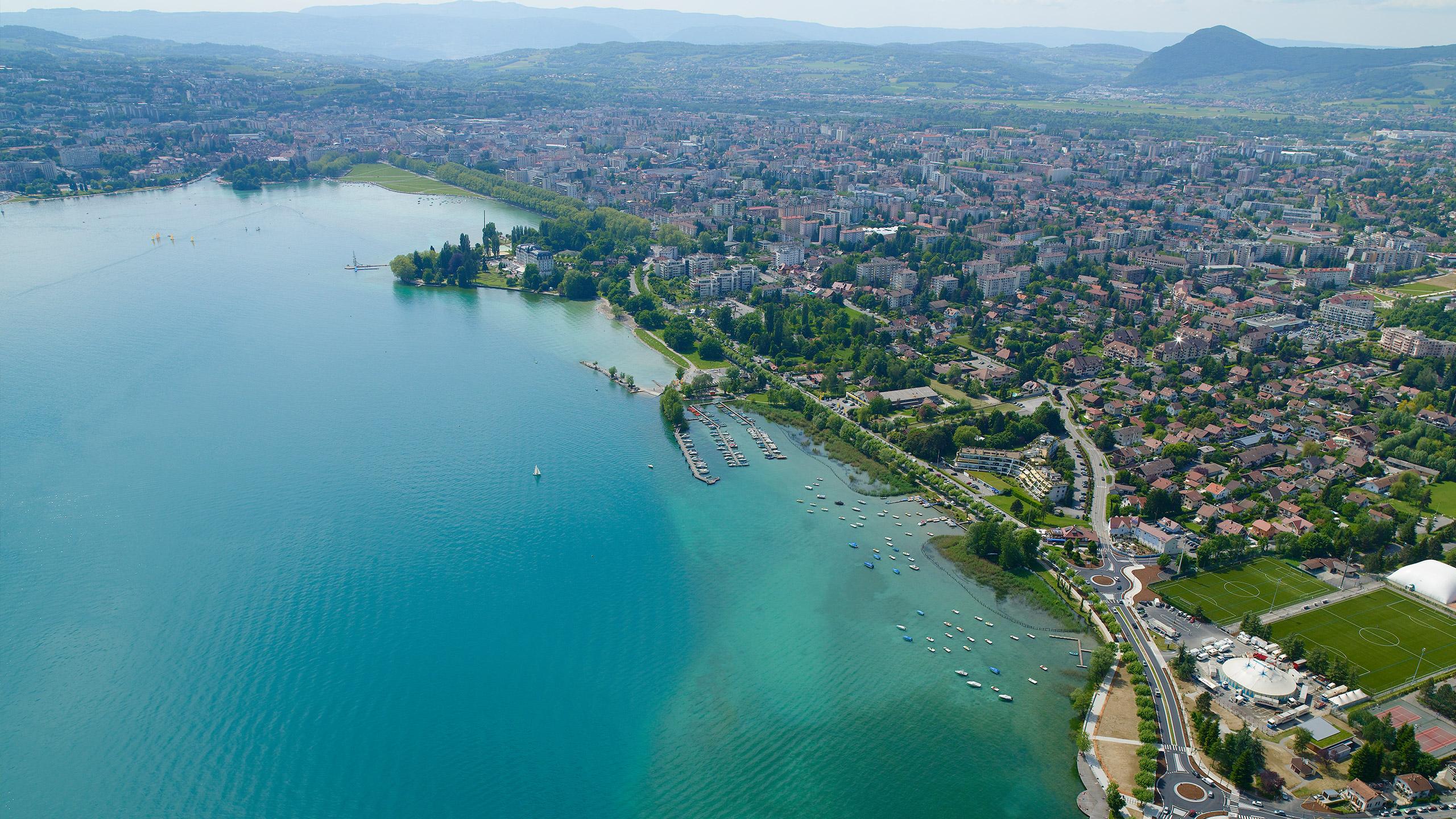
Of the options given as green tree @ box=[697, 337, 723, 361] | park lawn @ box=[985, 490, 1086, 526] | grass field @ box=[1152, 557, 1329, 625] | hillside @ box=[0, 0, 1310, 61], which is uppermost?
hillside @ box=[0, 0, 1310, 61]

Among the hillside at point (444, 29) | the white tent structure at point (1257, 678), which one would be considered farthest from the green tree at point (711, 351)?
the hillside at point (444, 29)

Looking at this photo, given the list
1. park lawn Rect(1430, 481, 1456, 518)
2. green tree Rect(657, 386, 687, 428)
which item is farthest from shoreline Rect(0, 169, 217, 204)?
park lawn Rect(1430, 481, 1456, 518)

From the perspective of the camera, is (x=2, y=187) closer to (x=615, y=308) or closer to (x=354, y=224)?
(x=354, y=224)

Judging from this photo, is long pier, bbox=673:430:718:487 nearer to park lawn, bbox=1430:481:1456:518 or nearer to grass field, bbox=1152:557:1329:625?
grass field, bbox=1152:557:1329:625

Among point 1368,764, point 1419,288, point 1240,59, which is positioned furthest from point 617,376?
point 1240,59

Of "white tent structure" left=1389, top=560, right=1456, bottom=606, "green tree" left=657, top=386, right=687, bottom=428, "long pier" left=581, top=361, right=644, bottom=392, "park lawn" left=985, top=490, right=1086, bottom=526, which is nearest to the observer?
"white tent structure" left=1389, top=560, right=1456, bottom=606

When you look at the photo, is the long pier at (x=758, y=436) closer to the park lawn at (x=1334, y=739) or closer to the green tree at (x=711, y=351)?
the green tree at (x=711, y=351)

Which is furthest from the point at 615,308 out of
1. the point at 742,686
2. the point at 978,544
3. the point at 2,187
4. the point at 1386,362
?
the point at 2,187
